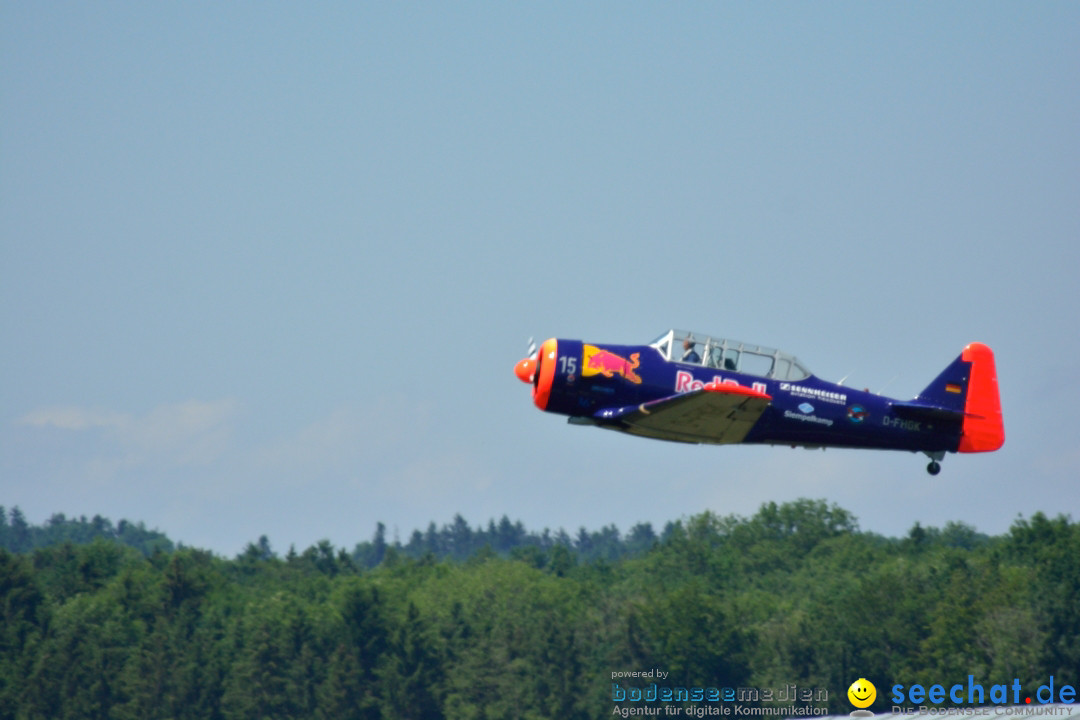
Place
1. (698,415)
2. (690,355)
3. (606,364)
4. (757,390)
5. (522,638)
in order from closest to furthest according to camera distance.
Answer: (698,415) → (606,364) → (690,355) → (757,390) → (522,638)

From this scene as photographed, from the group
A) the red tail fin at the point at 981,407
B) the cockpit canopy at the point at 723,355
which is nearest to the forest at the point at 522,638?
the red tail fin at the point at 981,407

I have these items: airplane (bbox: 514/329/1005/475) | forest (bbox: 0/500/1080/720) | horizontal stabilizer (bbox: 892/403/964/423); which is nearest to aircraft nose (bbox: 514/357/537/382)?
airplane (bbox: 514/329/1005/475)

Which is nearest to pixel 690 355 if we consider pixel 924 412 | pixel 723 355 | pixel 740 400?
pixel 723 355

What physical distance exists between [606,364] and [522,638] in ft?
158

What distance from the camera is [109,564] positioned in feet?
321

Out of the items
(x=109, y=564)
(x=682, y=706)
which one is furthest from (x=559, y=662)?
(x=109, y=564)

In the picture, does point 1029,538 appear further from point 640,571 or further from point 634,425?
point 634,425

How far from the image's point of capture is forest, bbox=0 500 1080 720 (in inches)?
2496

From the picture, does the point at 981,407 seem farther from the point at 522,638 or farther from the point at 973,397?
the point at 522,638

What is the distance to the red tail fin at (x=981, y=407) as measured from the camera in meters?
28.7

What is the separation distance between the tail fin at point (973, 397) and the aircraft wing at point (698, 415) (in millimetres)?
4476

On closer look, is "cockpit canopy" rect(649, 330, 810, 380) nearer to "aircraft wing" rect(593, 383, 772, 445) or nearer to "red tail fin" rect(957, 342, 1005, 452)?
"aircraft wing" rect(593, 383, 772, 445)

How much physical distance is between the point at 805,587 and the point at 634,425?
62.4 metres

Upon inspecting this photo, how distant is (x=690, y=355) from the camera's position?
2705cm
